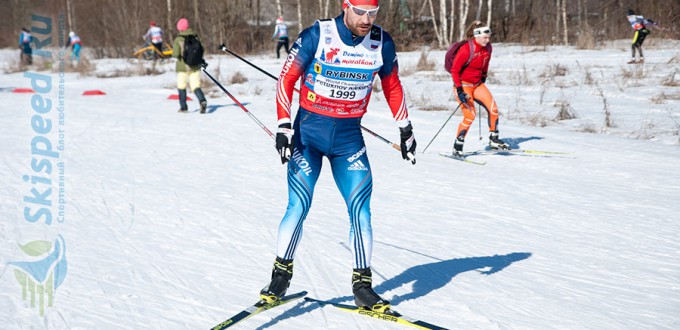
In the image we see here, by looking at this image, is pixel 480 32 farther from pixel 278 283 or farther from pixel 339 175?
pixel 278 283

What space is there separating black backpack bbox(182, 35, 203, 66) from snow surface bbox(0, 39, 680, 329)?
125 centimetres

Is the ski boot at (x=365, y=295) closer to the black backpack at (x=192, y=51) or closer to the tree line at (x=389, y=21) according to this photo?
the black backpack at (x=192, y=51)

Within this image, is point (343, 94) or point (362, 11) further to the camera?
point (343, 94)

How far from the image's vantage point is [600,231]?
6727 millimetres

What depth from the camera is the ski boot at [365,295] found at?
4301 mm

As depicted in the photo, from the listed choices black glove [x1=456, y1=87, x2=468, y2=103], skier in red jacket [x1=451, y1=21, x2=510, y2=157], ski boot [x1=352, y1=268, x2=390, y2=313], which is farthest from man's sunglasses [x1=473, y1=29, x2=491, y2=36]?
ski boot [x1=352, y1=268, x2=390, y2=313]

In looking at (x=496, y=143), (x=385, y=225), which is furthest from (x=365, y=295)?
(x=496, y=143)

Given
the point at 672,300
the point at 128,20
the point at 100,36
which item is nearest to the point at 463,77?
the point at 672,300

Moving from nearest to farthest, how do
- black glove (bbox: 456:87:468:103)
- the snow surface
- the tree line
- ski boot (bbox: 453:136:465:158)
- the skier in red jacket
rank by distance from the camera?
the snow surface, the skier in red jacket, black glove (bbox: 456:87:468:103), ski boot (bbox: 453:136:465:158), the tree line

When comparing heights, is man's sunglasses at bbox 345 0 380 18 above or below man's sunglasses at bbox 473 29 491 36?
below

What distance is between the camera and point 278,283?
4.36m

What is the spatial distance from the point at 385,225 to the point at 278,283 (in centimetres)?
266

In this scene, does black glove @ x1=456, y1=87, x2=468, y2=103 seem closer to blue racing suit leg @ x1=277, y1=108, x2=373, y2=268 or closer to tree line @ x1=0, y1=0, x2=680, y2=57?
blue racing suit leg @ x1=277, y1=108, x2=373, y2=268

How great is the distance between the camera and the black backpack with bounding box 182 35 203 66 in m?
13.8
